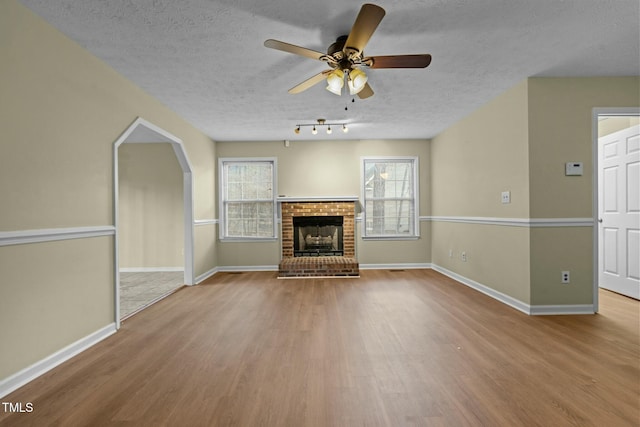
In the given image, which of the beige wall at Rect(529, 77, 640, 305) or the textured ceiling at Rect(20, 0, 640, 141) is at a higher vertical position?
the textured ceiling at Rect(20, 0, 640, 141)

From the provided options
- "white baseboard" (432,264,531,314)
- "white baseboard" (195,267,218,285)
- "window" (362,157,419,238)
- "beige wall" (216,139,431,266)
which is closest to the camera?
"white baseboard" (432,264,531,314)

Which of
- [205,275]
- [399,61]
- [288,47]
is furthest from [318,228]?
[288,47]

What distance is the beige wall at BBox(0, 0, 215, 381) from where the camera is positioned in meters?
1.95

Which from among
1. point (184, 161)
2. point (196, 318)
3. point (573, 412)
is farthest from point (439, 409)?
point (184, 161)

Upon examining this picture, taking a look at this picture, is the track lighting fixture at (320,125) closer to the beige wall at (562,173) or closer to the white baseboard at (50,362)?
the beige wall at (562,173)

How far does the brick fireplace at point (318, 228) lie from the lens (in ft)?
19.2

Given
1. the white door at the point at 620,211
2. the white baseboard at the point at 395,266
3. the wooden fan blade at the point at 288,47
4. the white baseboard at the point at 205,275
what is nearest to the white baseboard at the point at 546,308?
the white door at the point at 620,211

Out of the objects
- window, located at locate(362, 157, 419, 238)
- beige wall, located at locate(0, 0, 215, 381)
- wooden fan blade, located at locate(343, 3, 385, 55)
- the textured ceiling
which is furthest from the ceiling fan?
window, located at locate(362, 157, 419, 238)

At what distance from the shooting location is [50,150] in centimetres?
224

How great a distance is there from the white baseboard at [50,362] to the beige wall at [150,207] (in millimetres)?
3423

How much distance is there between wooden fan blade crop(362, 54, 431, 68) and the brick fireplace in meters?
3.54

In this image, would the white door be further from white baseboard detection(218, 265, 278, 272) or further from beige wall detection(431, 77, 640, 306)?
white baseboard detection(218, 265, 278, 272)

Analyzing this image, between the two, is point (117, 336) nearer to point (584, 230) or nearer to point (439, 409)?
point (439, 409)

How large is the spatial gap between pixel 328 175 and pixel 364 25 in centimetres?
410
